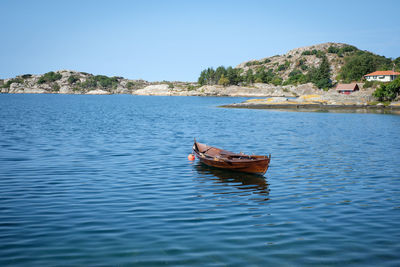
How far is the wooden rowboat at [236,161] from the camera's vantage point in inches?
930

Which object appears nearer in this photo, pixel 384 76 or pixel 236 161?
pixel 236 161

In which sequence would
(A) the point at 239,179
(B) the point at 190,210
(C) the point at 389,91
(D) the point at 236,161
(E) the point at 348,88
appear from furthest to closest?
(E) the point at 348,88
(C) the point at 389,91
(D) the point at 236,161
(A) the point at 239,179
(B) the point at 190,210

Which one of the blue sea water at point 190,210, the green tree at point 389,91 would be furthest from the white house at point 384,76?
the blue sea water at point 190,210

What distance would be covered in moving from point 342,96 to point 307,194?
112 metres

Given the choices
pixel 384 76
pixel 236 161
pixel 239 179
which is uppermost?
pixel 384 76

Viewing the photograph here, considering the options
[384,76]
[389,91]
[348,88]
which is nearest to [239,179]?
[389,91]

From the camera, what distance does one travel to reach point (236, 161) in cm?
2450

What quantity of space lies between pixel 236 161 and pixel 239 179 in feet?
4.47

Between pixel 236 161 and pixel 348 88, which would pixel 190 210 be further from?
pixel 348 88

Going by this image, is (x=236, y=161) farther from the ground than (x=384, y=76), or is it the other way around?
(x=384, y=76)

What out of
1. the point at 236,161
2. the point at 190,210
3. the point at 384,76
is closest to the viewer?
the point at 190,210

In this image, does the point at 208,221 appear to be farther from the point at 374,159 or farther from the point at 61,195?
the point at 374,159

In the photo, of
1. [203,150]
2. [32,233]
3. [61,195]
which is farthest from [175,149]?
[32,233]

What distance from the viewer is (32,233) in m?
13.8
